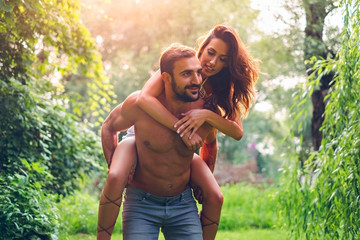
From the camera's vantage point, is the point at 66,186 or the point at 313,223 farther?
the point at 66,186

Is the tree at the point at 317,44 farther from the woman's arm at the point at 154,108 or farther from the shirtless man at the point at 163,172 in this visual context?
the woman's arm at the point at 154,108

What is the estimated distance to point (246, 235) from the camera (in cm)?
717

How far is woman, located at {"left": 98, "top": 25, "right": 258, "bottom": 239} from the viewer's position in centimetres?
286

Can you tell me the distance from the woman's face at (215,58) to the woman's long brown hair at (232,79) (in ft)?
0.09

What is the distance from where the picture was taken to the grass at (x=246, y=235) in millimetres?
6792

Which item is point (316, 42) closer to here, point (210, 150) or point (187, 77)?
point (210, 150)

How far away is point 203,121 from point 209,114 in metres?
0.07

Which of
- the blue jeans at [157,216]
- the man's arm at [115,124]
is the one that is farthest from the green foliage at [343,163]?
the man's arm at [115,124]

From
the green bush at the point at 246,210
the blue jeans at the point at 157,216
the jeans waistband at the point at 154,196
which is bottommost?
the green bush at the point at 246,210

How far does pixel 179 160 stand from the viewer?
300cm

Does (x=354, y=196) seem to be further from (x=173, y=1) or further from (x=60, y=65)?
(x=173, y=1)

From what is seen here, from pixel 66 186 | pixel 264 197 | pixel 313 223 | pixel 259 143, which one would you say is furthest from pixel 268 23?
pixel 259 143

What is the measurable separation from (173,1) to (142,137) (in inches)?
568

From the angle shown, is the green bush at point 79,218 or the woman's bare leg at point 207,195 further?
the green bush at point 79,218
